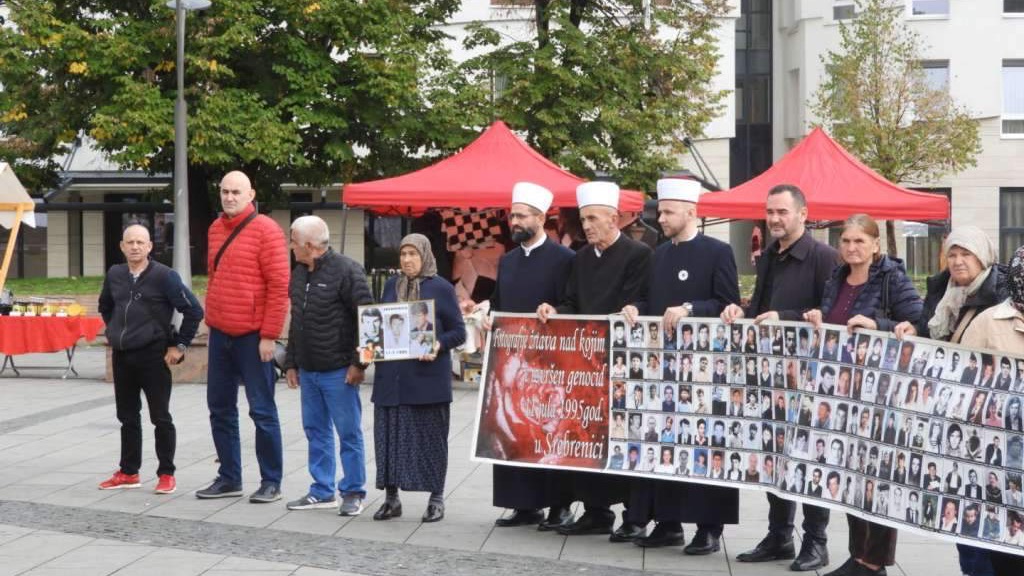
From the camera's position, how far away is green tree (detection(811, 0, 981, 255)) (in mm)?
38688

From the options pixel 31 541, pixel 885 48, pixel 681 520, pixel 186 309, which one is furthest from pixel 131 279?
pixel 885 48

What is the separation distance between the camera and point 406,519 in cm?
902

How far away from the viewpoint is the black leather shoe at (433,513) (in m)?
8.91

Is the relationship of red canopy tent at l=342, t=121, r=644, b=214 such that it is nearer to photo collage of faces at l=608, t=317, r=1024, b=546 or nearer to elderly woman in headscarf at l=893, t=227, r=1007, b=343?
photo collage of faces at l=608, t=317, r=1024, b=546

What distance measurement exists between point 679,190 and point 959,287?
6.34 feet

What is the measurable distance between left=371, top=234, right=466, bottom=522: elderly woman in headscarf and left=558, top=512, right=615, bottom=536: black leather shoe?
87cm

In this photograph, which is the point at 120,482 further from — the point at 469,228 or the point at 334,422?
the point at 469,228

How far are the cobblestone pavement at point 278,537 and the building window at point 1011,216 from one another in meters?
36.5

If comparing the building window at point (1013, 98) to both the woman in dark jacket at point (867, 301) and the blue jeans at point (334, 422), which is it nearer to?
the blue jeans at point (334, 422)

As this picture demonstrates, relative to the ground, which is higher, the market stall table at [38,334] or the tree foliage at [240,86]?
the tree foliage at [240,86]

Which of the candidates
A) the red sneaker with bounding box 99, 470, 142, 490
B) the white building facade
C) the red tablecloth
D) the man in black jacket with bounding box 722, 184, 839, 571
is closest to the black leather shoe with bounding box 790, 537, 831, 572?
the man in black jacket with bounding box 722, 184, 839, 571

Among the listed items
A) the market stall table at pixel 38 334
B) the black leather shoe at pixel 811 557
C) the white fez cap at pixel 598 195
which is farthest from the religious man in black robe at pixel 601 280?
the market stall table at pixel 38 334

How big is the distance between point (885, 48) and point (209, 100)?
19.3 m

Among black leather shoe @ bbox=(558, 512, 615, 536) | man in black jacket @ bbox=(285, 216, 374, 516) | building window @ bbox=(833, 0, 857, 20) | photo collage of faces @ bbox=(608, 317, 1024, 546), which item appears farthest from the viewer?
building window @ bbox=(833, 0, 857, 20)
